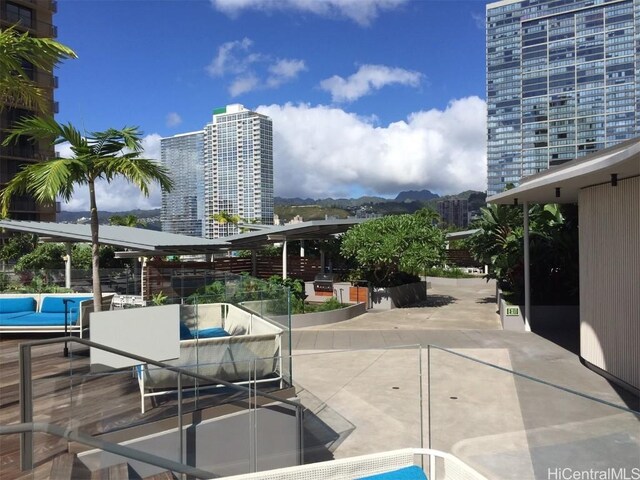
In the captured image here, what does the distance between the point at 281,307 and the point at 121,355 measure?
278cm

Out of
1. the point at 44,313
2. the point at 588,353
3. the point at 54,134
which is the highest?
the point at 54,134

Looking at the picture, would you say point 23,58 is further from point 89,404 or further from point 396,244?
point 396,244

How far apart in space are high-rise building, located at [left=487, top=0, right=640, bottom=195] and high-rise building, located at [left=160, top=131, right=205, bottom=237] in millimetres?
83407

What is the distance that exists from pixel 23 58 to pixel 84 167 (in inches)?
69.9

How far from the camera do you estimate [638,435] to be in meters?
3.20

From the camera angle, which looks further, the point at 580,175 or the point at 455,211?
the point at 455,211

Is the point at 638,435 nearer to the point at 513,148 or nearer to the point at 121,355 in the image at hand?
the point at 121,355

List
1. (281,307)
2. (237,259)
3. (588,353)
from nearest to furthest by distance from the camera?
(281,307)
(588,353)
(237,259)

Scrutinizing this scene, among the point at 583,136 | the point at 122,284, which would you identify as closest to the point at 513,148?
the point at 583,136

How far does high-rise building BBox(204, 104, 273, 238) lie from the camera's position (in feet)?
405

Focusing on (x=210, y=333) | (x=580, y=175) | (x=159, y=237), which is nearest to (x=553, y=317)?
(x=580, y=175)

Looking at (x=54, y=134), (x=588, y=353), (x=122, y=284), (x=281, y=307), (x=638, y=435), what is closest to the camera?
(x=638, y=435)

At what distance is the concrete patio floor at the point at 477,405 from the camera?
11.5 feet

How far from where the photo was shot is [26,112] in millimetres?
41344
